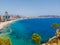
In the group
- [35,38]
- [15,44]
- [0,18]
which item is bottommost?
[0,18]

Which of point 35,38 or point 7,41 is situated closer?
point 7,41

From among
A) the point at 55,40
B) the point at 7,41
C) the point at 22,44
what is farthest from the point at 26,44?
the point at 7,41

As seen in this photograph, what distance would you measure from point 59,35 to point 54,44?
2.08 m

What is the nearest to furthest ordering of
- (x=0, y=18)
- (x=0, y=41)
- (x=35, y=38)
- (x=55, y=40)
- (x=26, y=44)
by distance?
(x=0, y=41) → (x=35, y=38) → (x=55, y=40) → (x=26, y=44) → (x=0, y=18)

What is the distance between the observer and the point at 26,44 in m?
50.1

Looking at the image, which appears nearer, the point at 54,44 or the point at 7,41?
the point at 7,41

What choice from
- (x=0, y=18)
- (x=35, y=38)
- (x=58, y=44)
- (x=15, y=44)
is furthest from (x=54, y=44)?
(x=0, y=18)

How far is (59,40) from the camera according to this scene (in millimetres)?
37375

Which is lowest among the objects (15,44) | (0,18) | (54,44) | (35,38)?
(0,18)

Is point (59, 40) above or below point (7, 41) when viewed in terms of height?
below

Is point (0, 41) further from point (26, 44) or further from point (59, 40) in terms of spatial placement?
point (26, 44)

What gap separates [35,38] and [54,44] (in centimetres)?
635

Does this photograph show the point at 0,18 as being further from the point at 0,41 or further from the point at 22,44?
the point at 0,41

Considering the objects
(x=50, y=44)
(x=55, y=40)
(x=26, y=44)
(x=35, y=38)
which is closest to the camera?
(x=35, y=38)
